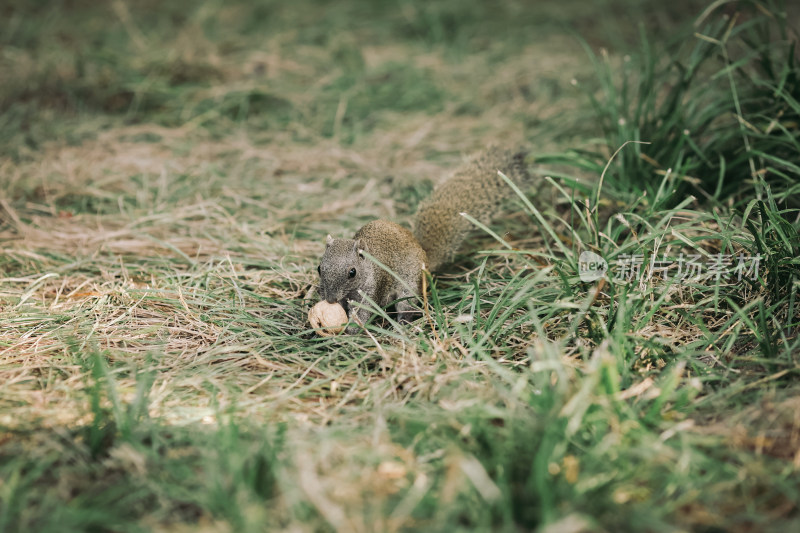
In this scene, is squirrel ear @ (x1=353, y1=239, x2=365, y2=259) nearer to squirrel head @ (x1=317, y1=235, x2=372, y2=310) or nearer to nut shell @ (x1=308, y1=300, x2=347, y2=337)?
squirrel head @ (x1=317, y1=235, x2=372, y2=310)

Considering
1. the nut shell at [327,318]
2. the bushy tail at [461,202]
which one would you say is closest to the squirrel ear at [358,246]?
the nut shell at [327,318]

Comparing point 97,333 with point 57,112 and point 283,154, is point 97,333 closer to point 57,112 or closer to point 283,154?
point 283,154

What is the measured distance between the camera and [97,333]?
272cm

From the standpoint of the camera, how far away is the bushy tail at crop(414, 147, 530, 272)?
329cm

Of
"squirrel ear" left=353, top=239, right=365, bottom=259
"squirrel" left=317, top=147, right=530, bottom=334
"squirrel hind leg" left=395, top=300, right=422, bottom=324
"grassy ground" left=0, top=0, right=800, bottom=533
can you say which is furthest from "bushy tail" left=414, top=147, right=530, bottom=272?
"squirrel ear" left=353, top=239, right=365, bottom=259

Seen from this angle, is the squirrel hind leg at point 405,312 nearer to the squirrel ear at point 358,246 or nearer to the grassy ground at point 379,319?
the grassy ground at point 379,319

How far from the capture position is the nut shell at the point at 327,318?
2.73 meters

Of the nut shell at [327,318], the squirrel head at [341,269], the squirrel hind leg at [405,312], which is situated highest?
the squirrel head at [341,269]

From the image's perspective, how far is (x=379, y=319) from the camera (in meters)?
3.18

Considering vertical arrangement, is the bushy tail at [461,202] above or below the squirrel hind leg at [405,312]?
above

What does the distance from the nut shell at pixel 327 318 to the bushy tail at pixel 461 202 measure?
63 centimetres

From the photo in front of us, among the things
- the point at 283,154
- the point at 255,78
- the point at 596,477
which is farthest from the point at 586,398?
the point at 255,78

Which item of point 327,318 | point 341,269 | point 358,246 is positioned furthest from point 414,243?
point 327,318

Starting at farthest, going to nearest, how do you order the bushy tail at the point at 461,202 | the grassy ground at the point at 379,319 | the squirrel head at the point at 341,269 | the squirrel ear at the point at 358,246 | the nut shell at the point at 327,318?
1. the bushy tail at the point at 461,202
2. the squirrel ear at the point at 358,246
3. the squirrel head at the point at 341,269
4. the nut shell at the point at 327,318
5. the grassy ground at the point at 379,319
